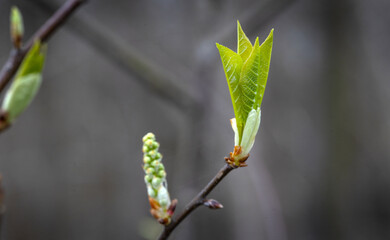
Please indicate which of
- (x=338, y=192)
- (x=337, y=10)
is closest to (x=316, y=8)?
(x=337, y=10)

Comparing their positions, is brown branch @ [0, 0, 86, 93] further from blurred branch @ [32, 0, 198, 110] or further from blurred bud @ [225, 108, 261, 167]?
blurred branch @ [32, 0, 198, 110]

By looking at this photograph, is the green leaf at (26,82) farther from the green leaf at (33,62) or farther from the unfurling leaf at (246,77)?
the unfurling leaf at (246,77)

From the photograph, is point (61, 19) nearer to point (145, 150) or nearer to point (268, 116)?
point (145, 150)

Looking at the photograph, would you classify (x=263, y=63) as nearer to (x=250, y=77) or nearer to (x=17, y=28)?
(x=250, y=77)

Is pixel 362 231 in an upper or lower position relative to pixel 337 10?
lower

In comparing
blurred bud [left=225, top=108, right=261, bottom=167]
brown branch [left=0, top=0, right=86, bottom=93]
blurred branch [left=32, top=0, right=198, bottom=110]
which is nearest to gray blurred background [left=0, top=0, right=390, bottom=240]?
blurred branch [left=32, top=0, right=198, bottom=110]

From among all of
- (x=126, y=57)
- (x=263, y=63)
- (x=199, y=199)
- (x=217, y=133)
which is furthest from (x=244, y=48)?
(x=217, y=133)
